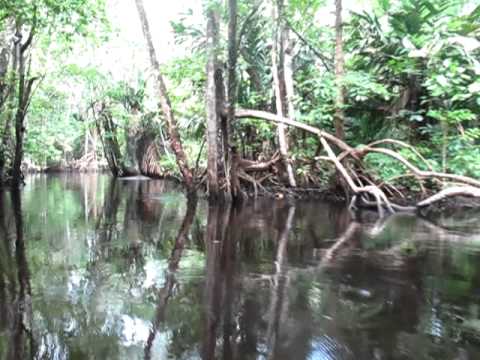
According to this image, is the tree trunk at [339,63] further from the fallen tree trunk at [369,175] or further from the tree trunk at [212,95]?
the tree trunk at [212,95]

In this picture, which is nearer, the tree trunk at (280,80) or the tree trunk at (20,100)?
the tree trunk at (280,80)

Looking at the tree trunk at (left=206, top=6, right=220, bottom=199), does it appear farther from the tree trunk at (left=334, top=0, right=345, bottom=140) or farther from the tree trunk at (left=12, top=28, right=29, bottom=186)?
the tree trunk at (left=12, top=28, right=29, bottom=186)

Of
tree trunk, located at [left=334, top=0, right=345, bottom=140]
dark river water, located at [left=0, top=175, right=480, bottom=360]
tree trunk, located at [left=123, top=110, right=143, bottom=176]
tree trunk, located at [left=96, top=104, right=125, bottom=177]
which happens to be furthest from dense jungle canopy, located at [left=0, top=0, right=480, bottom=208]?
tree trunk, located at [left=96, top=104, right=125, bottom=177]

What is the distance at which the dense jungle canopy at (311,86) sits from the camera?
9562mm

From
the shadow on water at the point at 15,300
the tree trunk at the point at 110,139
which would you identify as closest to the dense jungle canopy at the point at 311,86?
the shadow on water at the point at 15,300

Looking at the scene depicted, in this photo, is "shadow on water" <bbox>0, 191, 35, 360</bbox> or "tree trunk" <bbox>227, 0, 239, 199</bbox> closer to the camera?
"shadow on water" <bbox>0, 191, 35, 360</bbox>

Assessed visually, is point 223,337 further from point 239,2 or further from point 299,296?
point 239,2

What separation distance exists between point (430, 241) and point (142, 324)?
190 inches

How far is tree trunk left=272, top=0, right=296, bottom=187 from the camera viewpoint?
39.5ft

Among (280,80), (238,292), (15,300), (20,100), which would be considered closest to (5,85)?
(20,100)

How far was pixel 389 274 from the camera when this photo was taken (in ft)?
15.1

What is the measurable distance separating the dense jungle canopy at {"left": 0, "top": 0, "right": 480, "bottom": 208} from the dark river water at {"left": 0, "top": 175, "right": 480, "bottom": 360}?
3273 mm

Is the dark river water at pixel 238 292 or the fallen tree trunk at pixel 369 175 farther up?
the fallen tree trunk at pixel 369 175

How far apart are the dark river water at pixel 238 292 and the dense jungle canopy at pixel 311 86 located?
10.7 feet
